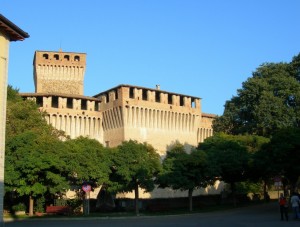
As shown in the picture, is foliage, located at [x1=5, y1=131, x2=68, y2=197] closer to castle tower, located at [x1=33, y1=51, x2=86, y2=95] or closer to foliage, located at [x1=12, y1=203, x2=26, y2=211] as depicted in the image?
foliage, located at [x1=12, y1=203, x2=26, y2=211]

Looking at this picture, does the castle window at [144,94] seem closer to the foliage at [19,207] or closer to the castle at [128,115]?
the castle at [128,115]

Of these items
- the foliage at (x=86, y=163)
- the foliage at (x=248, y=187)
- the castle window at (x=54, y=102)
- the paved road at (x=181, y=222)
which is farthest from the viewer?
the castle window at (x=54, y=102)

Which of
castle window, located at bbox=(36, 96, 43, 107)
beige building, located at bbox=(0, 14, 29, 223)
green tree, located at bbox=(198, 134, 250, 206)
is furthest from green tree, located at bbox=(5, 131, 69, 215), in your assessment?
castle window, located at bbox=(36, 96, 43, 107)

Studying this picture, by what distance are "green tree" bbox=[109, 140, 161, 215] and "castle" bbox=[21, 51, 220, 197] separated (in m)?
16.8

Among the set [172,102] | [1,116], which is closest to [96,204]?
[172,102]

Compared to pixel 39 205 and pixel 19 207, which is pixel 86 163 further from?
pixel 19 207

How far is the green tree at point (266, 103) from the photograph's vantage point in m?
50.7

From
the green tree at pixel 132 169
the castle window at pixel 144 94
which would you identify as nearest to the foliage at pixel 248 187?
the green tree at pixel 132 169

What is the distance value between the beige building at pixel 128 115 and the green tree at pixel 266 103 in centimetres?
732

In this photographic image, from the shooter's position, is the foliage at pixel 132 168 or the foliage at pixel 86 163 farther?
the foliage at pixel 132 168

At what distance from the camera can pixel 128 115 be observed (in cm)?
5778

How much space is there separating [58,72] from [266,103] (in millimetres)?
33812

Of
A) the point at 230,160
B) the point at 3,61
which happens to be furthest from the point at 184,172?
the point at 3,61

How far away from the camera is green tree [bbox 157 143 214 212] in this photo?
40.0m
